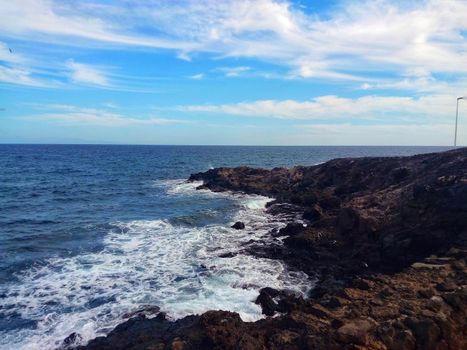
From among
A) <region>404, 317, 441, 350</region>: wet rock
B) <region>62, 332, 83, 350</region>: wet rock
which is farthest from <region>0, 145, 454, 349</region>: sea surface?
<region>404, 317, 441, 350</region>: wet rock

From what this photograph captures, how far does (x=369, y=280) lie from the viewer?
14.6m

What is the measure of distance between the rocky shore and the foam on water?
115cm

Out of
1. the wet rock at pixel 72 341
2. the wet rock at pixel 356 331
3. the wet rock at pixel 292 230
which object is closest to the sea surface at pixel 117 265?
the wet rock at pixel 72 341

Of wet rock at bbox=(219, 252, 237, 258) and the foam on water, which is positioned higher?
wet rock at bbox=(219, 252, 237, 258)

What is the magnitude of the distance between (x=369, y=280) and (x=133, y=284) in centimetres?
1060

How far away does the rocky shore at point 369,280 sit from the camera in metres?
10.3

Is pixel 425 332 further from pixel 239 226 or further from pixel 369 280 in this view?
pixel 239 226

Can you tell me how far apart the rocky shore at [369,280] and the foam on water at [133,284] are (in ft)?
3.78

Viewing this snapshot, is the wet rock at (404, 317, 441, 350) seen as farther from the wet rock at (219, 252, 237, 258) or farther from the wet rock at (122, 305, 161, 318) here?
the wet rock at (219, 252, 237, 258)

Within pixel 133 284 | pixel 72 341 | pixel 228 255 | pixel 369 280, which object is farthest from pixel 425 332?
pixel 228 255

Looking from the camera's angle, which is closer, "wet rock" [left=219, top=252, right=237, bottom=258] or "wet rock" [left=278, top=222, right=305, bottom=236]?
"wet rock" [left=219, top=252, right=237, bottom=258]

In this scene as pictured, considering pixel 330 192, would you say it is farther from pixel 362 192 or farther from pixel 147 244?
pixel 147 244

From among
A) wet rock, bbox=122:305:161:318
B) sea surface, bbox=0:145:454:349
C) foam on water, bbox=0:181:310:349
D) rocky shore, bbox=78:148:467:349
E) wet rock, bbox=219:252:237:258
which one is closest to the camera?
rocky shore, bbox=78:148:467:349

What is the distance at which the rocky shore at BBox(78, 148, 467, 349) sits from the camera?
10.3 m
